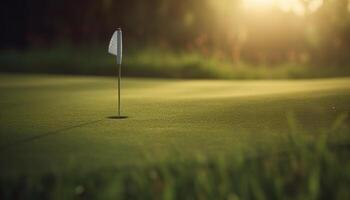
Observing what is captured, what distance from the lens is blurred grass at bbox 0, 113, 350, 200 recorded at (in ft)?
12.8

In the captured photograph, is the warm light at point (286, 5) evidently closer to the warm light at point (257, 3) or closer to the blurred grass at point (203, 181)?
the warm light at point (257, 3)

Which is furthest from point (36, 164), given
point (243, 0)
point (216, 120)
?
point (243, 0)

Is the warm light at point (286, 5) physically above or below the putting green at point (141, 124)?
above

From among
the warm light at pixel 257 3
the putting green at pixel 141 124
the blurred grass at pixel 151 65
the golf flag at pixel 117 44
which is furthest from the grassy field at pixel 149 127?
the warm light at pixel 257 3

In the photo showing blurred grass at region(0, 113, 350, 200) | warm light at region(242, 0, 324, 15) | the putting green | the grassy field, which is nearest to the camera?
blurred grass at region(0, 113, 350, 200)

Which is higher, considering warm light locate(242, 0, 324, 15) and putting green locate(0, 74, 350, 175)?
warm light locate(242, 0, 324, 15)

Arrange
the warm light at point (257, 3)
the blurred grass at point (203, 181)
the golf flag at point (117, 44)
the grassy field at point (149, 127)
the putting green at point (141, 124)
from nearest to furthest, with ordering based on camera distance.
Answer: the blurred grass at point (203, 181) < the grassy field at point (149, 127) < the putting green at point (141, 124) < the golf flag at point (117, 44) < the warm light at point (257, 3)

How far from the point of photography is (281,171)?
438cm

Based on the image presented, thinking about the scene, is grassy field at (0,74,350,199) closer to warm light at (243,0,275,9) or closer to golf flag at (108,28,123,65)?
golf flag at (108,28,123,65)

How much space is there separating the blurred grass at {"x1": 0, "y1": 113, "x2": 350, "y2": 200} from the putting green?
0.67 feet

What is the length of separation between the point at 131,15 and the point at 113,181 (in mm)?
17585

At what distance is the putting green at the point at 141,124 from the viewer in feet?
15.4

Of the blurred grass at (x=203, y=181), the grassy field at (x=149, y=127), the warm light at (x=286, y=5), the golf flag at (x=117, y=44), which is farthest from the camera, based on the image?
the warm light at (x=286, y=5)

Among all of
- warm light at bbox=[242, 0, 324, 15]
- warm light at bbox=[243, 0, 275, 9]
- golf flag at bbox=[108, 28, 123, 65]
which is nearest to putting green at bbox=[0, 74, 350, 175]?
golf flag at bbox=[108, 28, 123, 65]
